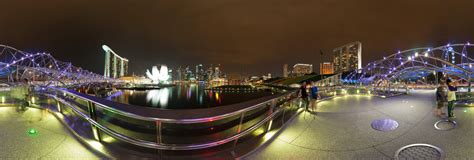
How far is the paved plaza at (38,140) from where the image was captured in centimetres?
352

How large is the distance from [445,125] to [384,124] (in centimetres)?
143

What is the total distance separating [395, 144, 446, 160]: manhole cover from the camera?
3821mm

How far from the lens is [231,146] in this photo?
4.20 metres

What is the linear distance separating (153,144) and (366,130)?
16.9ft

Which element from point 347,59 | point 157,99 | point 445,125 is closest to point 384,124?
point 445,125

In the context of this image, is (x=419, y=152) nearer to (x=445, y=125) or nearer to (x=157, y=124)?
(x=445, y=125)

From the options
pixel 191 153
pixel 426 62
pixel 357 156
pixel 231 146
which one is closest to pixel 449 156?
pixel 357 156

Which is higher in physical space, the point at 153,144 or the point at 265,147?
the point at 153,144

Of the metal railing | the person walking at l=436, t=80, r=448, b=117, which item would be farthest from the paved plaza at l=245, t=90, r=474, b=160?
the metal railing

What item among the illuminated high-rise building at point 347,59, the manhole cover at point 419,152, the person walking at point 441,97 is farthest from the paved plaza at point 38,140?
the illuminated high-rise building at point 347,59

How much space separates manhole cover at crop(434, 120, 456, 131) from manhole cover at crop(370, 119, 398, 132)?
892 millimetres

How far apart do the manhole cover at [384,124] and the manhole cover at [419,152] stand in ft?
3.38

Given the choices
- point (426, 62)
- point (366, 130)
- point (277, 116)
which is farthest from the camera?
point (426, 62)

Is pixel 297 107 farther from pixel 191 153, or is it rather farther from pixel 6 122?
pixel 6 122
